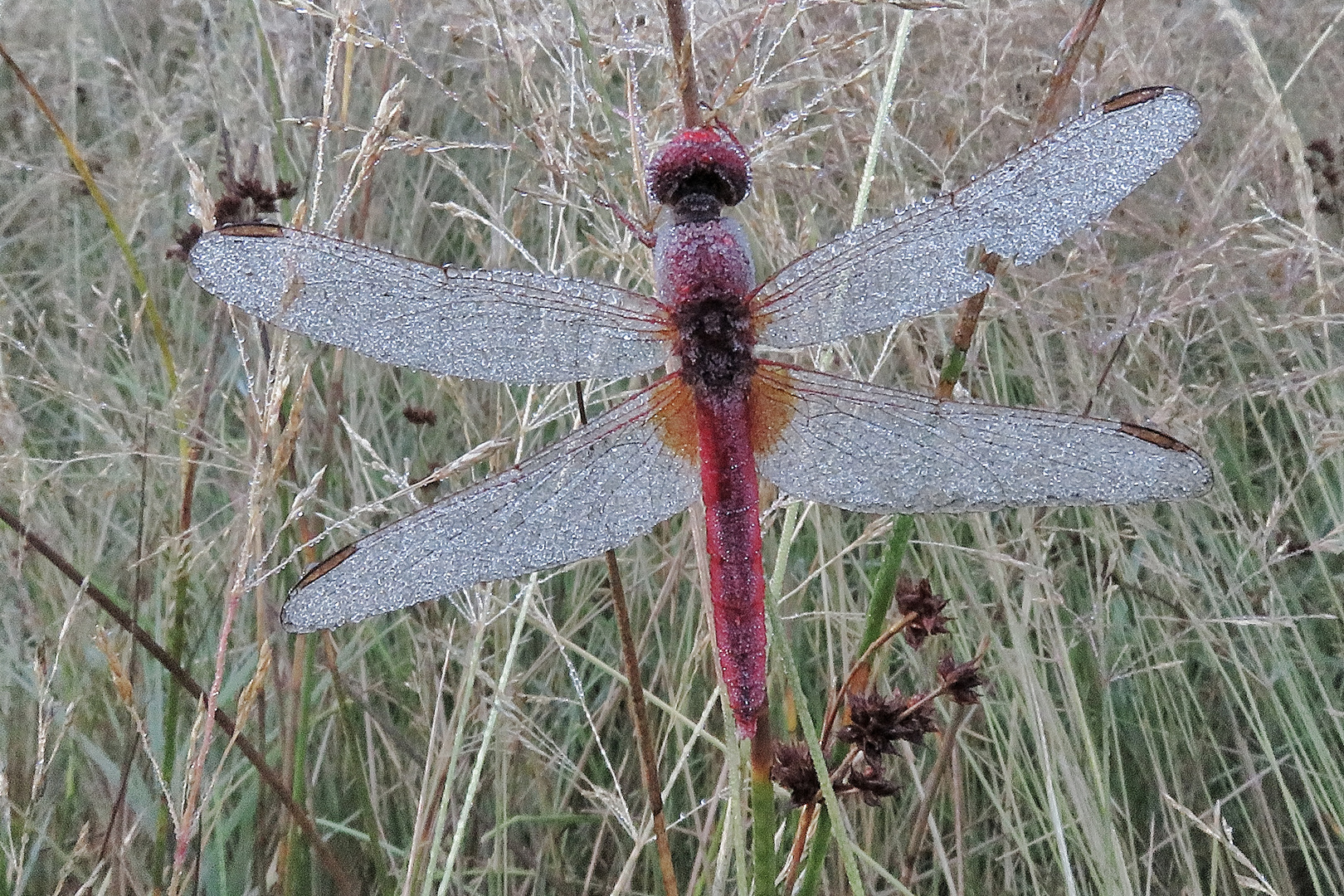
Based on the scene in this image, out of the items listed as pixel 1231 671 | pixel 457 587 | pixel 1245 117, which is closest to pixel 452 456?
pixel 457 587

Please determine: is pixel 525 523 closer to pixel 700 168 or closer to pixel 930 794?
pixel 700 168

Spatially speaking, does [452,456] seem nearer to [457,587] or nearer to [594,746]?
[594,746]

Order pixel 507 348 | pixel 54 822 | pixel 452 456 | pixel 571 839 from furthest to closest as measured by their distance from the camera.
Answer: pixel 452 456
pixel 571 839
pixel 54 822
pixel 507 348

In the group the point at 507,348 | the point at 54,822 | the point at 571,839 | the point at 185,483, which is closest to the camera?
the point at 507,348

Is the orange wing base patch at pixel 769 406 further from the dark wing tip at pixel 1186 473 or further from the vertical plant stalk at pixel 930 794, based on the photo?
the vertical plant stalk at pixel 930 794

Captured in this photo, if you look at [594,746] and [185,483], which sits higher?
[185,483]

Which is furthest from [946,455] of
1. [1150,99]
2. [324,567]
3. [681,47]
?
[324,567]
